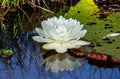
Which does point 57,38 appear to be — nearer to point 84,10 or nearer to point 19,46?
point 19,46

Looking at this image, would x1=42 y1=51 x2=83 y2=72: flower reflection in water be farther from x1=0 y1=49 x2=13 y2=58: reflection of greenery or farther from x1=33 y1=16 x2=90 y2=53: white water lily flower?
x1=0 y1=49 x2=13 y2=58: reflection of greenery

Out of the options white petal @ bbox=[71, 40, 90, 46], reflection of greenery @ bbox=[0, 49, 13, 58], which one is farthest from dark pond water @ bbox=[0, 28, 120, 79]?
white petal @ bbox=[71, 40, 90, 46]

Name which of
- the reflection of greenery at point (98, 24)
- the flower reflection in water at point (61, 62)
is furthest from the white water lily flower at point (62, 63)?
the reflection of greenery at point (98, 24)

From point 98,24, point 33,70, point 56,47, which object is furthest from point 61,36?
point 98,24

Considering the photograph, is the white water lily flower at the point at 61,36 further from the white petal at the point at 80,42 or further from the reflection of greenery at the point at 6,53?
→ the reflection of greenery at the point at 6,53

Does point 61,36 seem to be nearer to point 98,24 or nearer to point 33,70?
point 33,70
